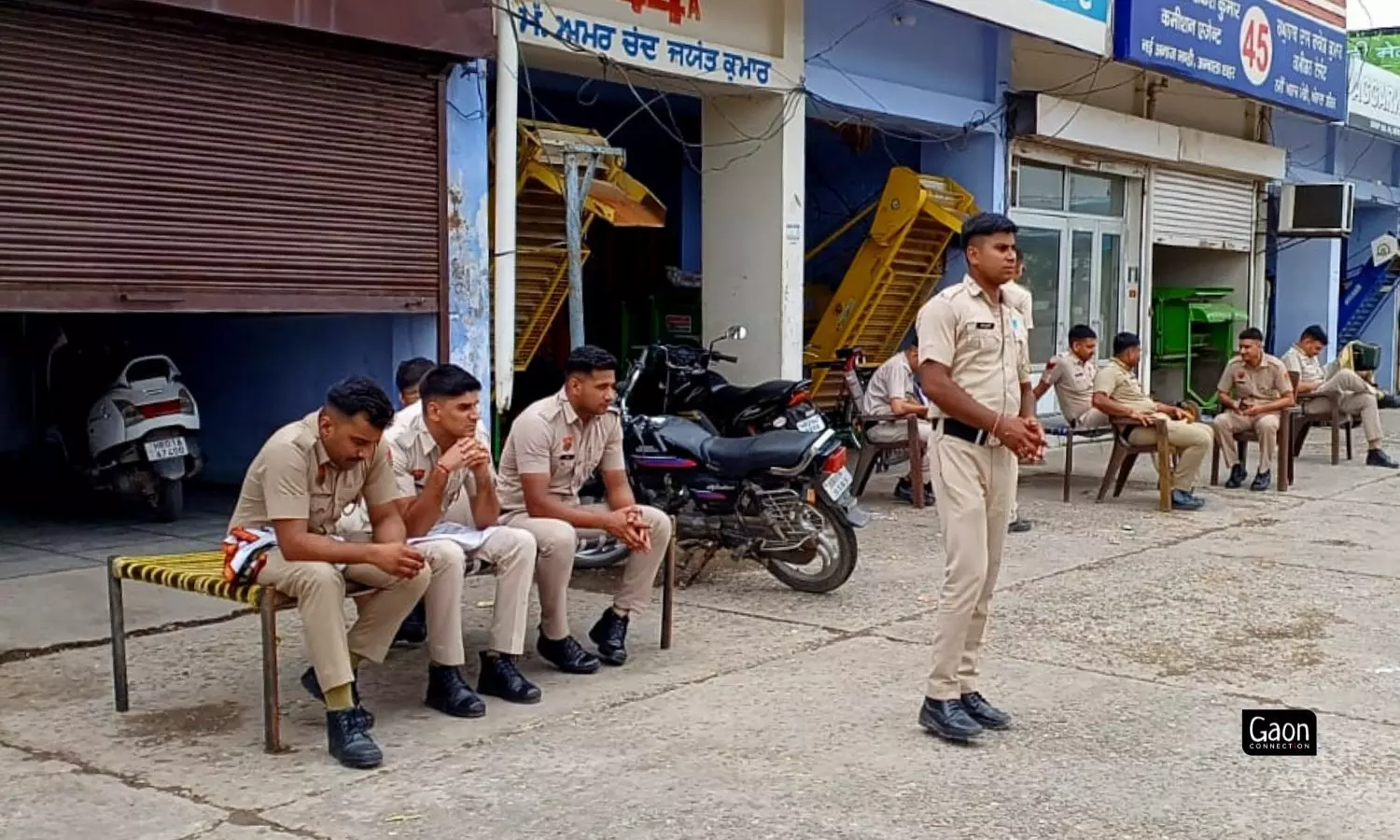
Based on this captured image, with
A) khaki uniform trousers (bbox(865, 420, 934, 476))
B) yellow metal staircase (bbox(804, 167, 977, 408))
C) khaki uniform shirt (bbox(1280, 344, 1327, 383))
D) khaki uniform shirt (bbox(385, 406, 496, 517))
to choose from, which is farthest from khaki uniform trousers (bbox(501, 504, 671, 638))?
khaki uniform shirt (bbox(1280, 344, 1327, 383))

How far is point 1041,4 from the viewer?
12031 millimetres

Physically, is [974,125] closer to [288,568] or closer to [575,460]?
[575,460]

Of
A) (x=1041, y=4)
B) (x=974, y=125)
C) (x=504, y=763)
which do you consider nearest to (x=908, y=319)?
(x=974, y=125)

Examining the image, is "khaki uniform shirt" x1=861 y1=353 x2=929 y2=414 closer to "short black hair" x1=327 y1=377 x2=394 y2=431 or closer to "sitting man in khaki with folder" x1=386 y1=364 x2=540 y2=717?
"sitting man in khaki with folder" x1=386 y1=364 x2=540 y2=717

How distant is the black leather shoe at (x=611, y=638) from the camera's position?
19.0 ft

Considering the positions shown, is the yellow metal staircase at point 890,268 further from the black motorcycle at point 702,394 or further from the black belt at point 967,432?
the black belt at point 967,432

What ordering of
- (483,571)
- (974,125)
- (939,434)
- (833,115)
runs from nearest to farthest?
(939,434) → (483,571) → (833,115) → (974,125)

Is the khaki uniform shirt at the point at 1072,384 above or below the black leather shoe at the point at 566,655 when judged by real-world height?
above

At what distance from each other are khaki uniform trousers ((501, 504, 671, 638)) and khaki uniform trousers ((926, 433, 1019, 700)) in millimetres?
1368

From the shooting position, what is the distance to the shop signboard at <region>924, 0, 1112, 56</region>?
11.2m

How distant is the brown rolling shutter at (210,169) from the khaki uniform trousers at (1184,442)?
5.25 meters

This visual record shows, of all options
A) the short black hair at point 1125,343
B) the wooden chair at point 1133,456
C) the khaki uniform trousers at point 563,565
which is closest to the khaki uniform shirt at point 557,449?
the khaki uniform trousers at point 563,565

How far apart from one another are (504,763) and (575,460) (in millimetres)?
1597

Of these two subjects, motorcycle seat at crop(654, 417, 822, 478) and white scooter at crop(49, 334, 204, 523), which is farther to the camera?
white scooter at crop(49, 334, 204, 523)
